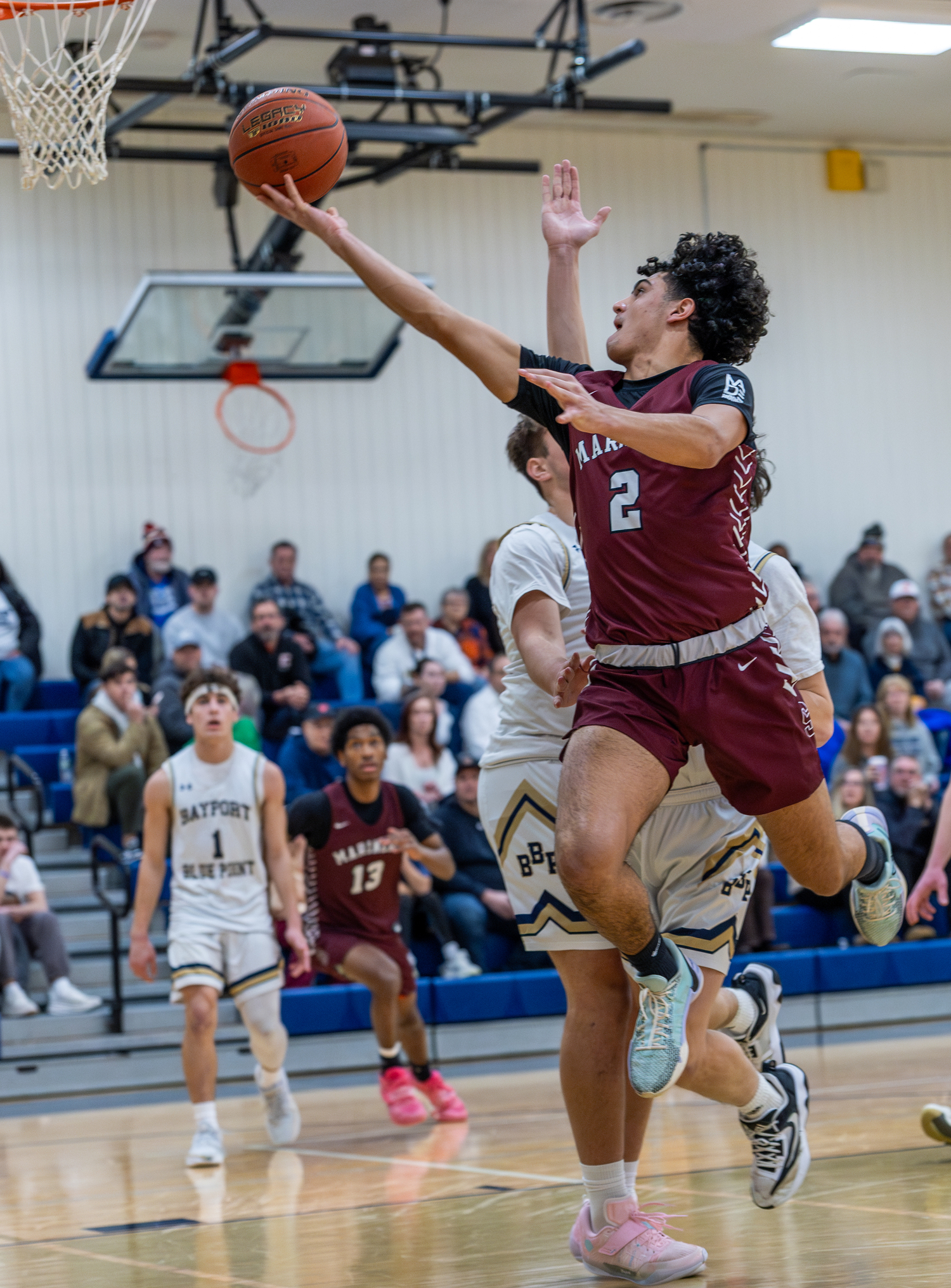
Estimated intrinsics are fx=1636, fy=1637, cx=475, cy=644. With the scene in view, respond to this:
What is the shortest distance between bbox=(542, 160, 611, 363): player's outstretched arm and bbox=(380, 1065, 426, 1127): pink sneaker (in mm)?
3969

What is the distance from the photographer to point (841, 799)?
11102 millimetres

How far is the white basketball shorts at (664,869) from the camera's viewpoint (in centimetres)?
393

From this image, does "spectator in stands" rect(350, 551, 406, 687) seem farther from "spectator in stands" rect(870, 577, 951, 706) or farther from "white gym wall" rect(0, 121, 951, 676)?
"spectator in stands" rect(870, 577, 951, 706)

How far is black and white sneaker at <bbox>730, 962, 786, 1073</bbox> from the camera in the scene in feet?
14.5

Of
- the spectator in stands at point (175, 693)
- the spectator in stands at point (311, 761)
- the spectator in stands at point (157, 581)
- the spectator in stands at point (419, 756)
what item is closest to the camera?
the spectator in stands at point (419, 756)

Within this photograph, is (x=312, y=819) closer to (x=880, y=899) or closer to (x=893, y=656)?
(x=880, y=899)

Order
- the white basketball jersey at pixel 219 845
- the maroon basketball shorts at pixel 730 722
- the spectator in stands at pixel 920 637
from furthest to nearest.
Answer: the spectator in stands at pixel 920 637 < the white basketball jersey at pixel 219 845 < the maroon basketball shorts at pixel 730 722

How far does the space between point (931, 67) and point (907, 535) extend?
186 inches

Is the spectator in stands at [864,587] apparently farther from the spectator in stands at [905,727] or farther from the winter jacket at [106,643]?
the winter jacket at [106,643]

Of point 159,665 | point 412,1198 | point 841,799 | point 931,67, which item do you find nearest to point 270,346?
point 159,665

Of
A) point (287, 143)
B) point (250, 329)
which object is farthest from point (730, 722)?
point (250, 329)

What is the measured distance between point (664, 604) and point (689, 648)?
0.11 metres

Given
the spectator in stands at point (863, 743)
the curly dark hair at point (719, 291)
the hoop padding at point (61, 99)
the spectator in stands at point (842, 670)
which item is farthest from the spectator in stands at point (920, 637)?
the curly dark hair at point (719, 291)

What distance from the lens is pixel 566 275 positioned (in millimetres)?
4203
